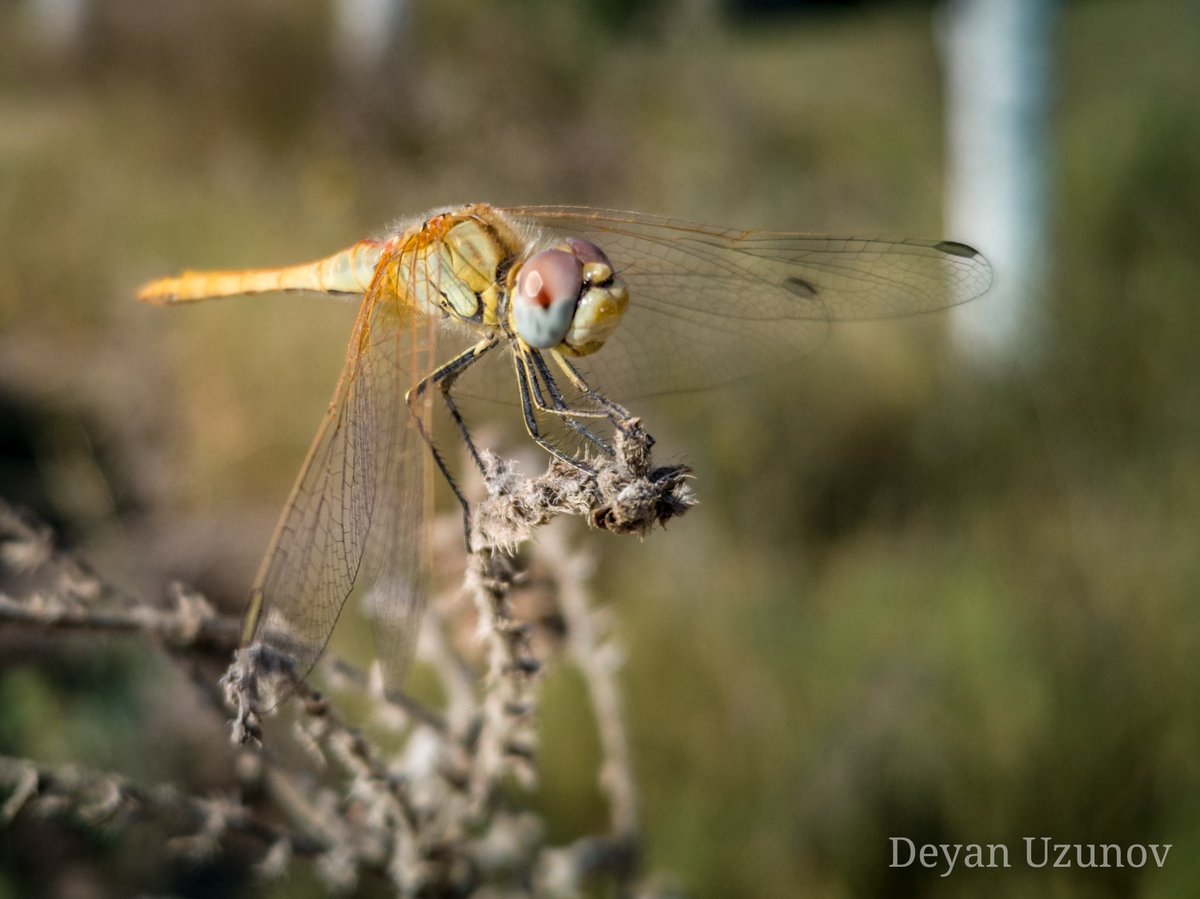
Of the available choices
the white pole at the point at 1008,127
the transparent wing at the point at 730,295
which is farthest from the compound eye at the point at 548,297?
the white pole at the point at 1008,127

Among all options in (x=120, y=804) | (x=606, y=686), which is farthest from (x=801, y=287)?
(x=120, y=804)

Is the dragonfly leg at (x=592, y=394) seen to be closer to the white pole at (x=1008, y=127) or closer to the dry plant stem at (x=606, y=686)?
the dry plant stem at (x=606, y=686)

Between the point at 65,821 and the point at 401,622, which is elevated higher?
the point at 401,622

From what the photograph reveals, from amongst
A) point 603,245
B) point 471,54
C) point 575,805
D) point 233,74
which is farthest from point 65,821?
point 233,74

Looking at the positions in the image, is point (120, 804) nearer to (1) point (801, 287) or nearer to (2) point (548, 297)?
(2) point (548, 297)

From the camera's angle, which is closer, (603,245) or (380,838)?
(380,838)

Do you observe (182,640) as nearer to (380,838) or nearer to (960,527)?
(380,838)

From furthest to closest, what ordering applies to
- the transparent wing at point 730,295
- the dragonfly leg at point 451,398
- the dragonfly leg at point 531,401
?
1. the transparent wing at point 730,295
2. the dragonfly leg at point 531,401
3. the dragonfly leg at point 451,398

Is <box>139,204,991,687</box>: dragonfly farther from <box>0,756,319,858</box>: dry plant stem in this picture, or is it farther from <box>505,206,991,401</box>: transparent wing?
<box>0,756,319,858</box>: dry plant stem
